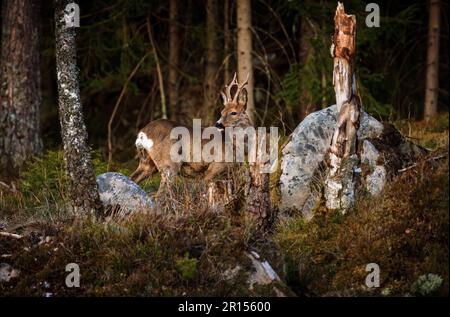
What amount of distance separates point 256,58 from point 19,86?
6.75m

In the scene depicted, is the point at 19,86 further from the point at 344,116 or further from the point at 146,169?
the point at 344,116

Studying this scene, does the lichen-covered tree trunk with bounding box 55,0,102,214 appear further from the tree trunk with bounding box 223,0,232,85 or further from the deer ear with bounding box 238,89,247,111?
the tree trunk with bounding box 223,0,232,85

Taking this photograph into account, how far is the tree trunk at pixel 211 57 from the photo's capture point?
16109 millimetres

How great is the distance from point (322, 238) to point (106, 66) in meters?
12.7

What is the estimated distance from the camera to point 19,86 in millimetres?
13305

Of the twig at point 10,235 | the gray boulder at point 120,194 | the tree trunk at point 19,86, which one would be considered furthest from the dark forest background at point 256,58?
the twig at point 10,235

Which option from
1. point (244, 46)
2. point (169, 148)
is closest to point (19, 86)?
point (169, 148)

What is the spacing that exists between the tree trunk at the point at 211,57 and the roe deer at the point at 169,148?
4.58 meters

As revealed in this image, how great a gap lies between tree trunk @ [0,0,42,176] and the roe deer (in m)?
3.02

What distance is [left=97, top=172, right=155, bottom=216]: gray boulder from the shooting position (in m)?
8.77

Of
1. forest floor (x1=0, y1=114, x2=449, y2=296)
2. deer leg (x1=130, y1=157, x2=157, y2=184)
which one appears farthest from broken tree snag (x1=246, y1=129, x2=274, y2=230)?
deer leg (x1=130, y1=157, x2=157, y2=184)
